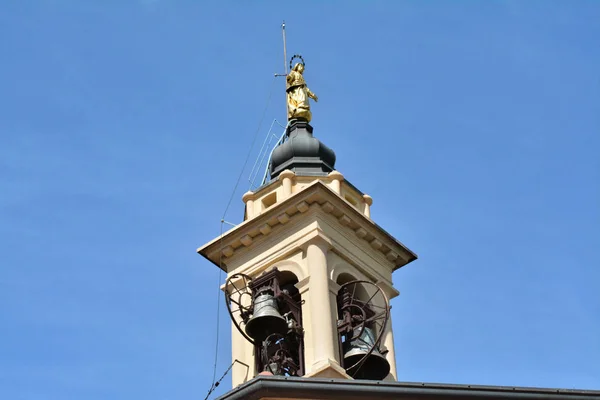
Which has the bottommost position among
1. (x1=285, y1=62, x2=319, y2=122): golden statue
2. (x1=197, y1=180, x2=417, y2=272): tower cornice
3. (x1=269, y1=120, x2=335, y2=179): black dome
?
(x1=197, y1=180, x2=417, y2=272): tower cornice

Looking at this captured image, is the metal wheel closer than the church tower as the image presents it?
No

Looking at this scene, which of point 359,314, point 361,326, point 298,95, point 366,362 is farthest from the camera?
point 298,95

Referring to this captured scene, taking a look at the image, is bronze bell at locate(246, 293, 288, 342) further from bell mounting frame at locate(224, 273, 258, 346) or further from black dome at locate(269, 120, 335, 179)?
black dome at locate(269, 120, 335, 179)

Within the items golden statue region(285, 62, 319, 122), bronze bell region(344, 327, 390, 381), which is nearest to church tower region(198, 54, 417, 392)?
bronze bell region(344, 327, 390, 381)

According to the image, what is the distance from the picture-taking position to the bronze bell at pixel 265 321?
82.5 feet

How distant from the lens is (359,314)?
26.1 meters

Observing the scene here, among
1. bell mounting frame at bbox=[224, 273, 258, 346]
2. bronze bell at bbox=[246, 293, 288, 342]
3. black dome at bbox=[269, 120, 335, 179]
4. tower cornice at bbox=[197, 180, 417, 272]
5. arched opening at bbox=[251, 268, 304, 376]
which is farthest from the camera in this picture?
black dome at bbox=[269, 120, 335, 179]

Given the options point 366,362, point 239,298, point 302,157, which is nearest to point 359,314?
point 366,362

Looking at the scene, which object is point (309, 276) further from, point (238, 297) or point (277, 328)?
point (238, 297)

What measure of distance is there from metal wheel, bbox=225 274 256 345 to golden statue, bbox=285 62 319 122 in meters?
5.33

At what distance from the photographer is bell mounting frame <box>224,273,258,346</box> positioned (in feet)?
85.8

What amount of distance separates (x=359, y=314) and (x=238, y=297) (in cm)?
255

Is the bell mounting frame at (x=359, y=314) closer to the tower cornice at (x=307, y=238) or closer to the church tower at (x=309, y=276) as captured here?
the church tower at (x=309, y=276)

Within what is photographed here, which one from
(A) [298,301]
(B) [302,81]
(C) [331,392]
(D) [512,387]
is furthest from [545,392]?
(B) [302,81]
